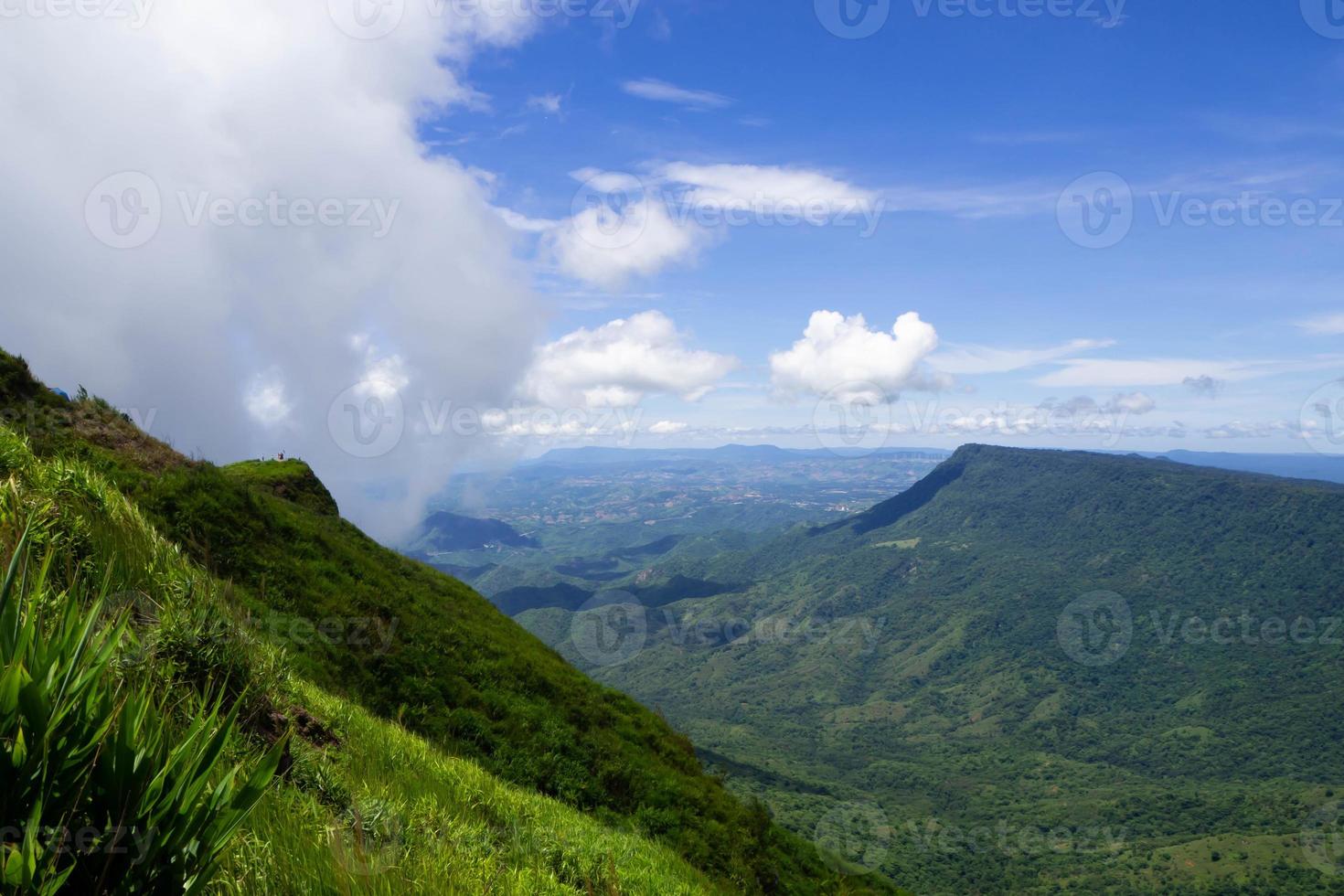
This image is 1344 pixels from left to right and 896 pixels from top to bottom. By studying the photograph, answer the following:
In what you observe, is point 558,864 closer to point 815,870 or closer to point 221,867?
point 221,867

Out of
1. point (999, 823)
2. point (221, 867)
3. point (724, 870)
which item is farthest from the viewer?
point (999, 823)

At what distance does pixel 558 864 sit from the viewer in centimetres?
713

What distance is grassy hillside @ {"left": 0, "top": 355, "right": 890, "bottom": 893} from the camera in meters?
5.72

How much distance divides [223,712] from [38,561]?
6.99 ft

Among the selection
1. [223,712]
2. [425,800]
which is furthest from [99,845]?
[425,800]

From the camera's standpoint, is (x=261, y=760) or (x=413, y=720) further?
(x=413, y=720)

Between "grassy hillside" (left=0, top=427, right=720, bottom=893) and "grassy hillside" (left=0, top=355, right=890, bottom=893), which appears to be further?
"grassy hillside" (left=0, top=355, right=890, bottom=893)

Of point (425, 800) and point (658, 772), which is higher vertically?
point (425, 800)

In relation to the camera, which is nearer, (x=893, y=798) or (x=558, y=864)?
(x=558, y=864)

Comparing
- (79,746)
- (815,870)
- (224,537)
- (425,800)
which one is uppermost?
(79,746)

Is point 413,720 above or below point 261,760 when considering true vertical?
below

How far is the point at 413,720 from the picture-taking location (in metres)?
15.0

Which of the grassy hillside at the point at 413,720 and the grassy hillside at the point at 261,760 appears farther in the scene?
the grassy hillside at the point at 413,720

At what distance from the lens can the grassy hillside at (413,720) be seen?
18.8 feet
